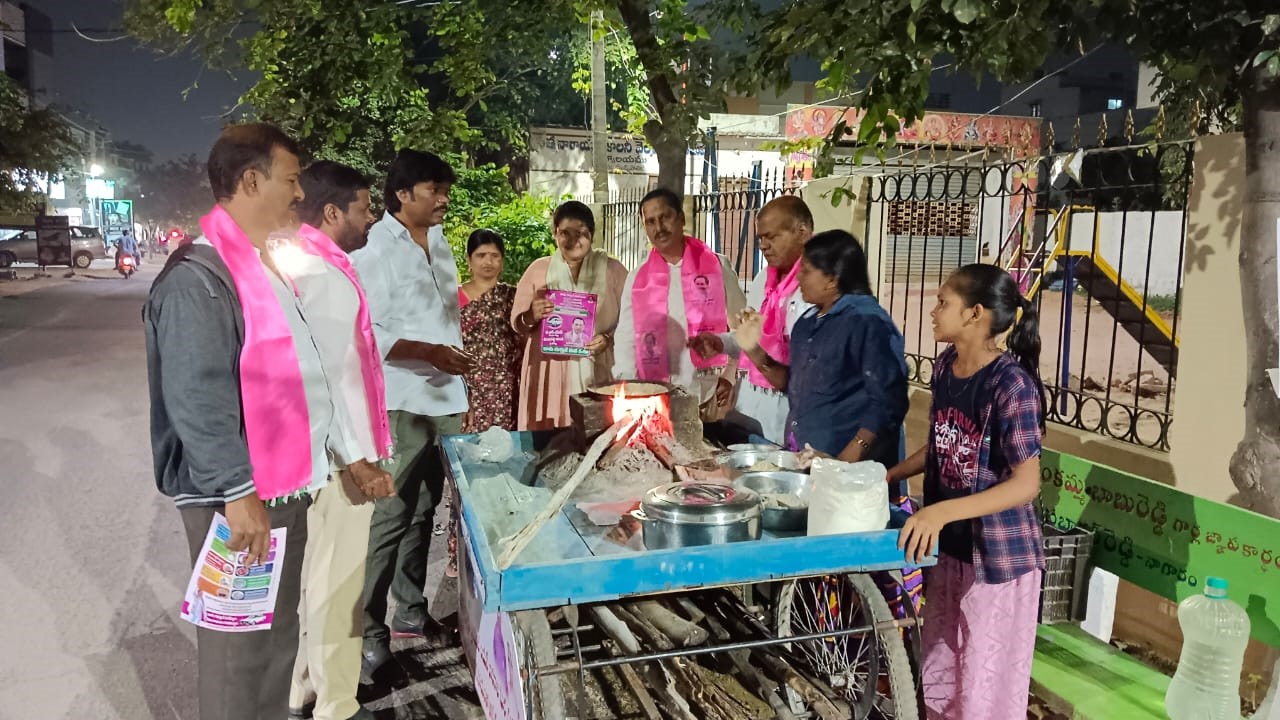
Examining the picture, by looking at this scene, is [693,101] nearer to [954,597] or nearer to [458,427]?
[458,427]

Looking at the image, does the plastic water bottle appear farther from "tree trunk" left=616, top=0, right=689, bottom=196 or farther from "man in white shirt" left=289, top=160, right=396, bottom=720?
"tree trunk" left=616, top=0, right=689, bottom=196

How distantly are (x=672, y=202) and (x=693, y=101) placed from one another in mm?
1471

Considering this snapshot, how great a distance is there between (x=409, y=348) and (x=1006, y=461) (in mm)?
2417

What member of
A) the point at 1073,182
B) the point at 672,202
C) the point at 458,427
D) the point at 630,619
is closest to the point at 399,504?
the point at 458,427

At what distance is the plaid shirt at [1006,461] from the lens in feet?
8.10

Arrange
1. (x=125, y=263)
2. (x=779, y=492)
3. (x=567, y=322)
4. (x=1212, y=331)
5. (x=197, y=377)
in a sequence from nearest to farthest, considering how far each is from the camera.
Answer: (x=197, y=377) < (x=779, y=492) < (x=1212, y=331) < (x=567, y=322) < (x=125, y=263)

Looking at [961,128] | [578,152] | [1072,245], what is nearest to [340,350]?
[1072,245]

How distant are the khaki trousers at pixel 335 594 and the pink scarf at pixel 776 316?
6.17 ft

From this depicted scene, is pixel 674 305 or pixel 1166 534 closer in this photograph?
pixel 1166 534

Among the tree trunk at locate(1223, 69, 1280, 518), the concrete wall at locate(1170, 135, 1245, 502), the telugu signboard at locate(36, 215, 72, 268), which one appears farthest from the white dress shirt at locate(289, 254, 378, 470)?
the telugu signboard at locate(36, 215, 72, 268)

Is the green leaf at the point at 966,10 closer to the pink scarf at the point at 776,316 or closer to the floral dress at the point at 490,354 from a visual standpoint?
the pink scarf at the point at 776,316

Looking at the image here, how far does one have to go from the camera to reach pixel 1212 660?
110 inches

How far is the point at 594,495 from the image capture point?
2.85 meters

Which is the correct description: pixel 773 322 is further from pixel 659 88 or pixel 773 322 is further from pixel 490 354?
pixel 659 88
